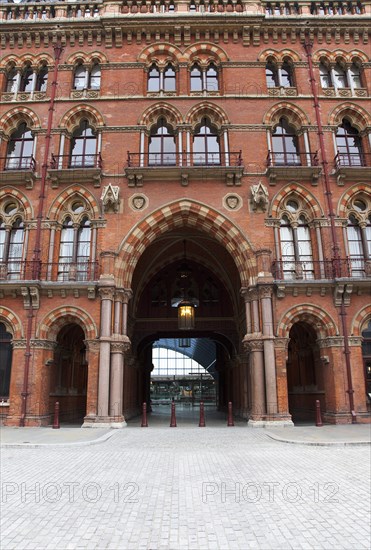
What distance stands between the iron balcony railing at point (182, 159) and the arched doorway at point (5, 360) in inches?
360

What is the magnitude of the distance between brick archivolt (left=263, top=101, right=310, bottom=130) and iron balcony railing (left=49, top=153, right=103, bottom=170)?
820cm

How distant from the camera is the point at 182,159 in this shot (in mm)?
20266

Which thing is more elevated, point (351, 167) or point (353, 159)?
point (353, 159)

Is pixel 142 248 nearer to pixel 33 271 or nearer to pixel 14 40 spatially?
pixel 33 271

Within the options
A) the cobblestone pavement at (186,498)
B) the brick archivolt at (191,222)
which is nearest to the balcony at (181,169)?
the brick archivolt at (191,222)

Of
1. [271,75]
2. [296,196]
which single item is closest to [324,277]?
[296,196]

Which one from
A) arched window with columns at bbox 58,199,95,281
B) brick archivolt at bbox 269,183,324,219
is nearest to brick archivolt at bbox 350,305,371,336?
brick archivolt at bbox 269,183,324,219

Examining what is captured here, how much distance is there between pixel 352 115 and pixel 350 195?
4.52 m

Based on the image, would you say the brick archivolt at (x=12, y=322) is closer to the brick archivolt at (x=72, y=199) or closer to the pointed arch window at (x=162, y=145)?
the brick archivolt at (x=72, y=199)

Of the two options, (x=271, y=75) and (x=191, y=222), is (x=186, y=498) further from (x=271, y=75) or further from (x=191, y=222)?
(x=271, y=75)

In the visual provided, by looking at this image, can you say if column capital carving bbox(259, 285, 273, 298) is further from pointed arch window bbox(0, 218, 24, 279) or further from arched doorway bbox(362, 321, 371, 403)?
pointed arch window bbox(0, 218, 24, 279)

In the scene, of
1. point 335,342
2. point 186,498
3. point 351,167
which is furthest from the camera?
point 351,167

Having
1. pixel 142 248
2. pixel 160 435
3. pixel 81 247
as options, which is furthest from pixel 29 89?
pixel 160 435

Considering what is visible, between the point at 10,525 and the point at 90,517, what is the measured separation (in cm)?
101
